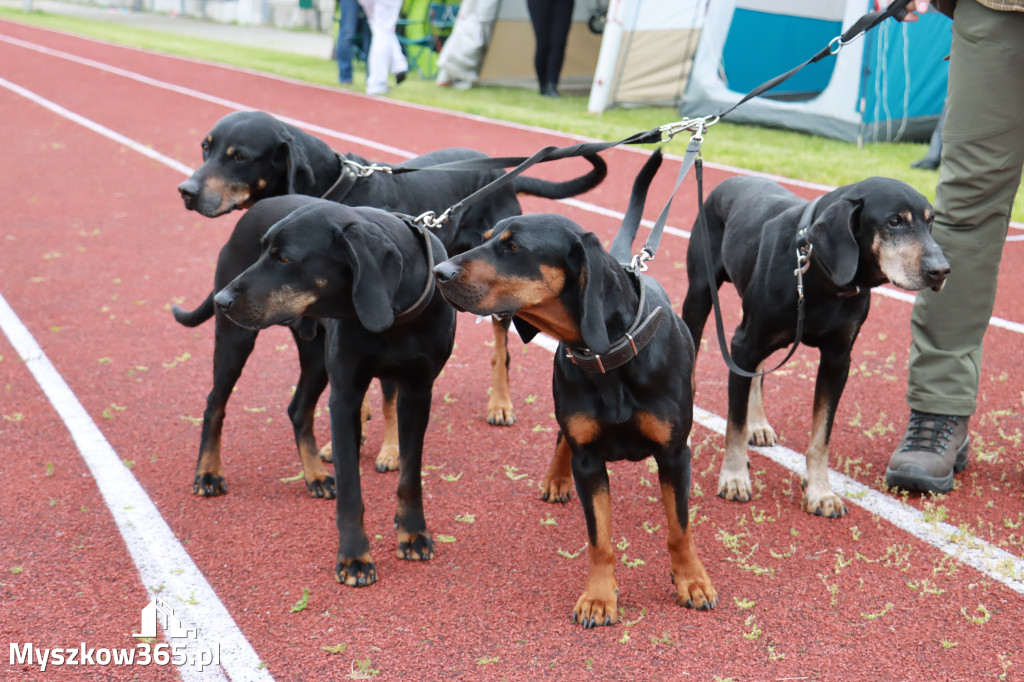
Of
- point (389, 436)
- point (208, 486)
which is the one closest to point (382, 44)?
Result: point (389, 436)

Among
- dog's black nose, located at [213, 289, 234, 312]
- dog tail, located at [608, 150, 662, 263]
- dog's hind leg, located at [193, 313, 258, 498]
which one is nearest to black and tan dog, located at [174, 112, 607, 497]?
dog's hind leg, located at [193, 313, 258, 498]

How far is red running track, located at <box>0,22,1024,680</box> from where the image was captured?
3064mm

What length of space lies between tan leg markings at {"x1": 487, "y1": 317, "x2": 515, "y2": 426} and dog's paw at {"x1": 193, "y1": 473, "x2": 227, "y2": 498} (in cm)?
140

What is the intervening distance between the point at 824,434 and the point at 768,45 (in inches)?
492

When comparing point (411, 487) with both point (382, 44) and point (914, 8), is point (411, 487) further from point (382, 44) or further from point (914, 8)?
point (382, 44)

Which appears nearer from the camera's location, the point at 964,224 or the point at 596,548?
the point at 596,548

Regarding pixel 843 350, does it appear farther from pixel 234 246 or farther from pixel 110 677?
pixel 110 677

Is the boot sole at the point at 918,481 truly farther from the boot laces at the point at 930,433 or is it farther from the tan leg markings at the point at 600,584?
the tan leg markings at the point at 600,584

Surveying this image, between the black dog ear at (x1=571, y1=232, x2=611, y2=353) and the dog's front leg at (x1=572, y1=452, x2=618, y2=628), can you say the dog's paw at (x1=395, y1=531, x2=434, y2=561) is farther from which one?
the black dog ear at (x1=571, y1=232, x2=611, y2=353)

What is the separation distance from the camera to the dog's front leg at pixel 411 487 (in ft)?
12.0

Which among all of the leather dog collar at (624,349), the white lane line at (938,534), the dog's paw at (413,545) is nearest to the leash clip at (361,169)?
the dog's paw at (413,545)

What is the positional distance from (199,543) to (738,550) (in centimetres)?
211

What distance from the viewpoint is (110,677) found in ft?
9.71

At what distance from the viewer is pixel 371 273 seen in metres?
3.25
